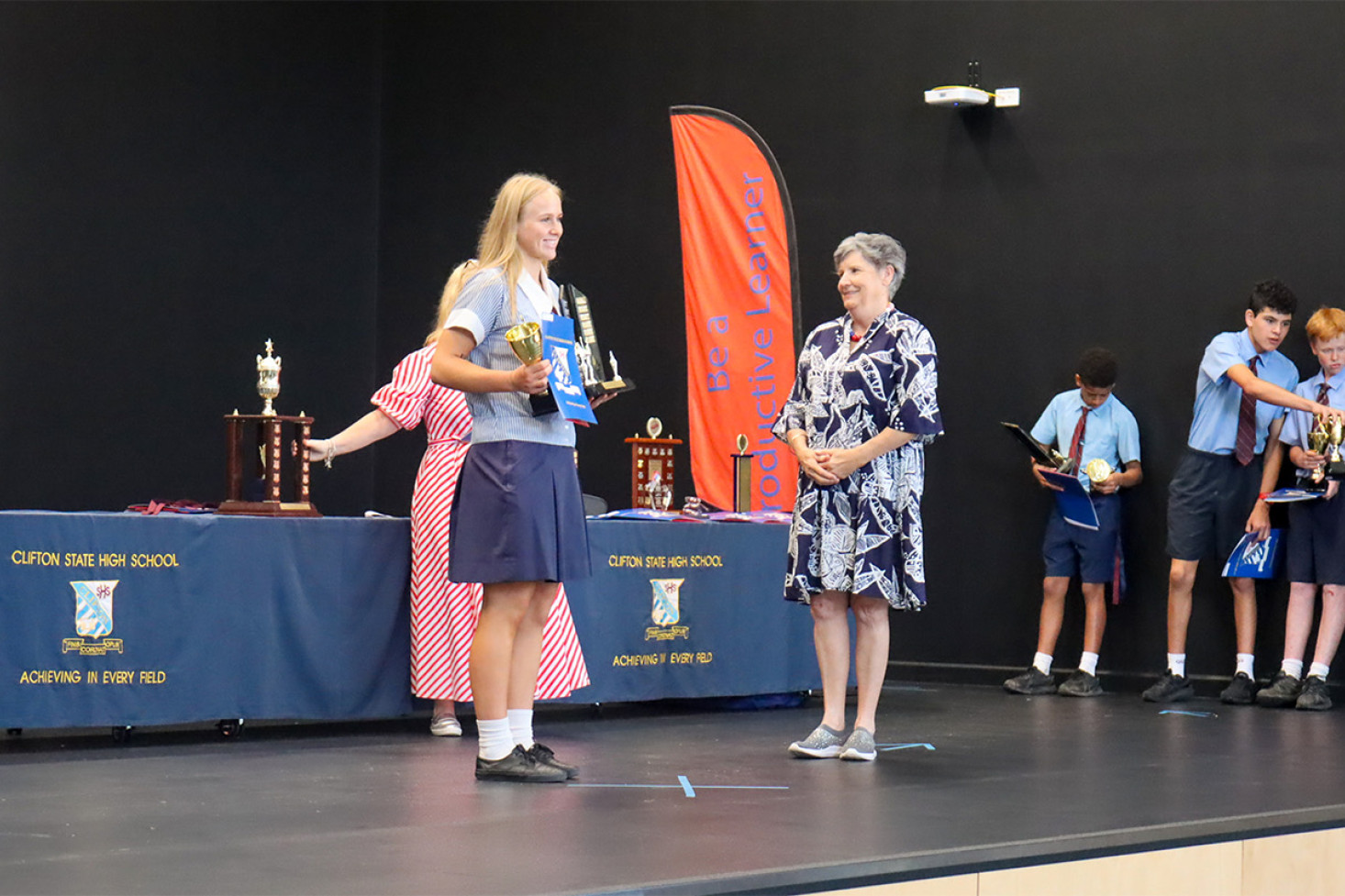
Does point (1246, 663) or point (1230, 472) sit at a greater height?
point (1230, 472)

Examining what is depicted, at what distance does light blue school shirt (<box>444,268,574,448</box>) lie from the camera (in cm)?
384

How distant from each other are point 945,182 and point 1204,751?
339 cm

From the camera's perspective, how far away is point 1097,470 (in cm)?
683

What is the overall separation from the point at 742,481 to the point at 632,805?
9.05 feet

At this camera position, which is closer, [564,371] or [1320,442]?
[564,371]

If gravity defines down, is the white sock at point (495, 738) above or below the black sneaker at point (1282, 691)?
above

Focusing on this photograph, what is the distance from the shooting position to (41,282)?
25.1 feet

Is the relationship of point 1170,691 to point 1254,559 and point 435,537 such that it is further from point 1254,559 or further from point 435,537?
point 435,537

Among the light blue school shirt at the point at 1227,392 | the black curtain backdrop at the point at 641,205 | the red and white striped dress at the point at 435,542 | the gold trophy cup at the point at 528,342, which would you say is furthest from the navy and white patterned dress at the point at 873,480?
the light blue school shirt at the point at 1227,392

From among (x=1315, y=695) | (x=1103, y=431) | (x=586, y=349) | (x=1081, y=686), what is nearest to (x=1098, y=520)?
(x=1103, y=431)

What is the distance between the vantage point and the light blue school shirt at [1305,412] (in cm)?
637

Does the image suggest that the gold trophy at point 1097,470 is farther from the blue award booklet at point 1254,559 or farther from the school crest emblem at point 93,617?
the school crest emblem at point 93,617

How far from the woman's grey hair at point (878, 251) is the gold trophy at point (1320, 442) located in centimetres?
258

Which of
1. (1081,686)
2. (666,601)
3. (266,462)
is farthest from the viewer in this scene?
(1081,686)
